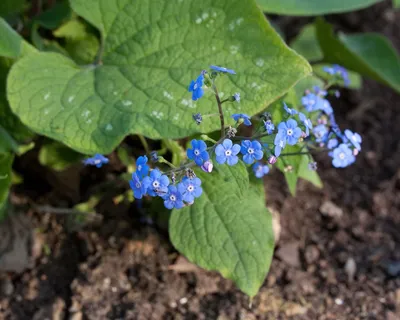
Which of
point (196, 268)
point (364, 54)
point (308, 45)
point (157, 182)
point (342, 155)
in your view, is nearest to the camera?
→ point (157, 182)

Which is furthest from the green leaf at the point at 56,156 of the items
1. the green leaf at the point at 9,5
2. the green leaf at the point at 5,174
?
the green leaf at the point at 9,5

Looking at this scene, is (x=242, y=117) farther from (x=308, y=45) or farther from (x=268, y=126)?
(x=308, y=45)

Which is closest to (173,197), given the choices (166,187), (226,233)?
(166,187)

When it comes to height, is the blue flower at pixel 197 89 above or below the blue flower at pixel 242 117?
above

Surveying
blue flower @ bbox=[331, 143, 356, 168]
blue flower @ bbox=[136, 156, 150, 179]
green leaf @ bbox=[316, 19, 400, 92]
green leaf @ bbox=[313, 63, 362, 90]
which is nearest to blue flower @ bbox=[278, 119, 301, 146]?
blue flower @ bbox=[331, 143, 356, 168]

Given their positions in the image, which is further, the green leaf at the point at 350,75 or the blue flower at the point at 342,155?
the green leaf at the point at 350,75

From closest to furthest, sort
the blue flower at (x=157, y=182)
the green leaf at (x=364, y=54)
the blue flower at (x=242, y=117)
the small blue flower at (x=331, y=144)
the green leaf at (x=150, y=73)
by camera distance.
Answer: the blue flower at (x=157, y=182)
the blue flower at (x=242, y=117)
the green leaf at (x=150, y=73)
the small blue flower at (x=331, y=144)
the green leaf at (x=364, y=54)

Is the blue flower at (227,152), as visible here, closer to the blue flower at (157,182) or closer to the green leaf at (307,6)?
the blue flower at (157,182)
